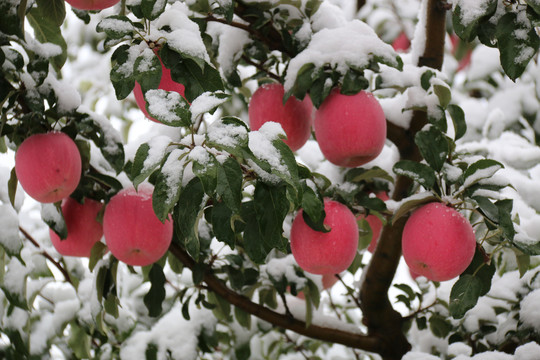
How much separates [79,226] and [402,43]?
69.9 inches

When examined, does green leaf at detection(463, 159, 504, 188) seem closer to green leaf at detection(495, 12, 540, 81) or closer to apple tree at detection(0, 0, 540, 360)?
apple tree at detection(0, 0, 540, 360)

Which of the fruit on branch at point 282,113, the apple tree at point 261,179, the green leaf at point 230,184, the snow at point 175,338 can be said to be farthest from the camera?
the snow at point 175,338

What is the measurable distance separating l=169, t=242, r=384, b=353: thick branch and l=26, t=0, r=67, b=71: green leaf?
1.49ft

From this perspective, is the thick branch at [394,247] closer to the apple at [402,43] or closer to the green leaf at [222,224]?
the green leaf at [222,224]

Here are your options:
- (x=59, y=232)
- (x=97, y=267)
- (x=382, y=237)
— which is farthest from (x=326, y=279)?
(x=59, y=232)

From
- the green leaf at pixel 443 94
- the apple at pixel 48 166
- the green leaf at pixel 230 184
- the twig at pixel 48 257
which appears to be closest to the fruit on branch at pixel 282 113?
the green leaf at pixel 443 94

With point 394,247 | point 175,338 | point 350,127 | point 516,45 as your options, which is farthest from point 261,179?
point 175,338

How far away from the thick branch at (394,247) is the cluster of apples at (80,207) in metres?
0.48

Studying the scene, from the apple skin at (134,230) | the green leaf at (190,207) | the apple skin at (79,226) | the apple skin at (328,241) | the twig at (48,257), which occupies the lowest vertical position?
the twig at (48,257)

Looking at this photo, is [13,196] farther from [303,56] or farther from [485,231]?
[485,231]

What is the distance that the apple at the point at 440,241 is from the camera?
1158 mm

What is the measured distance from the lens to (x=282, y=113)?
131cm

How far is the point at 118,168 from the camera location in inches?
48.4

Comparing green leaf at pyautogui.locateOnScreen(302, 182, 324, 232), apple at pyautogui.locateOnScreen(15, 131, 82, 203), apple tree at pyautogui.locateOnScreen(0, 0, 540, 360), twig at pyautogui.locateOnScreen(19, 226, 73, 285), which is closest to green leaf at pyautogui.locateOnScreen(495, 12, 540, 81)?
apple tree at pyautogui.locateOnScreen(0, 0, 540, 360)
